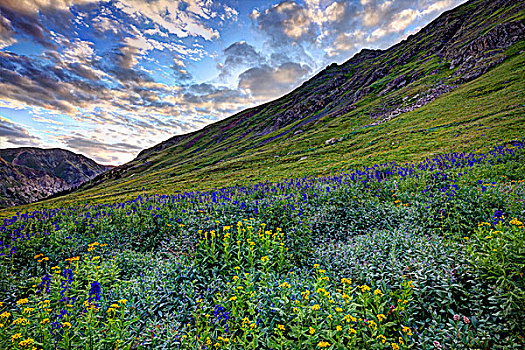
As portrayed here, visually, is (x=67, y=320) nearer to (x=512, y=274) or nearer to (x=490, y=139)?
(x=512, y=274)

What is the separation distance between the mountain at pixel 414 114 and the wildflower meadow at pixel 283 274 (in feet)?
53.2

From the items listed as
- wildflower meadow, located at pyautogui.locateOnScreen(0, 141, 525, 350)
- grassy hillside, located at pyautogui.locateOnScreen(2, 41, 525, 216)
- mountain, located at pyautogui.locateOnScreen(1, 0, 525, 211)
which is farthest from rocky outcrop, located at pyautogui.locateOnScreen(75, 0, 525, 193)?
wildflower meadow, located at pyautogui.locateOnScreen(0, 141, 525, 350)

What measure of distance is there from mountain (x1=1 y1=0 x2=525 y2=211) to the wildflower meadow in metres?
16.2

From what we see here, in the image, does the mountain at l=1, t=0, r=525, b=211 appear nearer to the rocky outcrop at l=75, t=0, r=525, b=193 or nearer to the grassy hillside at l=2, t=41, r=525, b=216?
the grassy hillside at l=2, t=41, r=525, b=216

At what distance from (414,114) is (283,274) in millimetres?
46599

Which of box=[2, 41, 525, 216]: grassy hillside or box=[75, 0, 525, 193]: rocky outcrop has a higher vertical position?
box=[75, 0, 525, 193]: rocky outcrop

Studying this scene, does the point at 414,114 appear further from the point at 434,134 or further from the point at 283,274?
the point at 283,274

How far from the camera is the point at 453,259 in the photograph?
4.68 meters

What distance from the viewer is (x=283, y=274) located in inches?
217

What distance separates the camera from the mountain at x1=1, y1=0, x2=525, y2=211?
25431mm

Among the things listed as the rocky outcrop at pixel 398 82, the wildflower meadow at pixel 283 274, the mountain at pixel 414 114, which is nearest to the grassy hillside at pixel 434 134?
the mountain at pixel 414 114

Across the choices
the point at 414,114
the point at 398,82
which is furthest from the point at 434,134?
the point at 398,82

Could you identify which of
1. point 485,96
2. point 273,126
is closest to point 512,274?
point 485,96

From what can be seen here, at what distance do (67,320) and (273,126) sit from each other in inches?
4161
